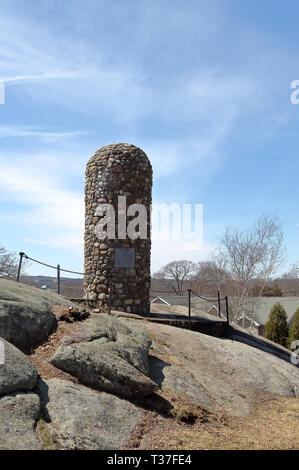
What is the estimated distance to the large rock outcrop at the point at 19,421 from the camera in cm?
441

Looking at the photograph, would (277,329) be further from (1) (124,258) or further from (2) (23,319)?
(2) (23,319)

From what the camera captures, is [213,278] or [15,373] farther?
[213,278]

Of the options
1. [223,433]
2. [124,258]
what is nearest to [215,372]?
[223,433]

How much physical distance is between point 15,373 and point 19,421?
73cm

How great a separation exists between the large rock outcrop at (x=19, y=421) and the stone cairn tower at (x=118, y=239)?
7961 mm

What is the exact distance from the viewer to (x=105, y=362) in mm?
6570

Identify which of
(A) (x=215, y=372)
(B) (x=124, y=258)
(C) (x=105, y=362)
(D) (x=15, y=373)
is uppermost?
(B) (x=124, y=258)

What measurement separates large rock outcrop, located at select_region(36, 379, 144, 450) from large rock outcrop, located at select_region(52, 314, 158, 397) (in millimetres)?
241

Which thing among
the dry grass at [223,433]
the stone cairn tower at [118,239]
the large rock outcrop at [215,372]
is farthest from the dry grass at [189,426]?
the stone cairn tower at [118,239]

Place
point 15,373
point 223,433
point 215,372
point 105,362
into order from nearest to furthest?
point 15,373, point 223,433, point 105,362, point 215,372

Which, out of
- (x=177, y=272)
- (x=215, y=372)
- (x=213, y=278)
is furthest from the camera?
(x=177, y=272)

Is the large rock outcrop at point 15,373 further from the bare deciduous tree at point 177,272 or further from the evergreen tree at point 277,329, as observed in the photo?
the bare deciduous tree at point 177,272

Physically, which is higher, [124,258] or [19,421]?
[124,258]
